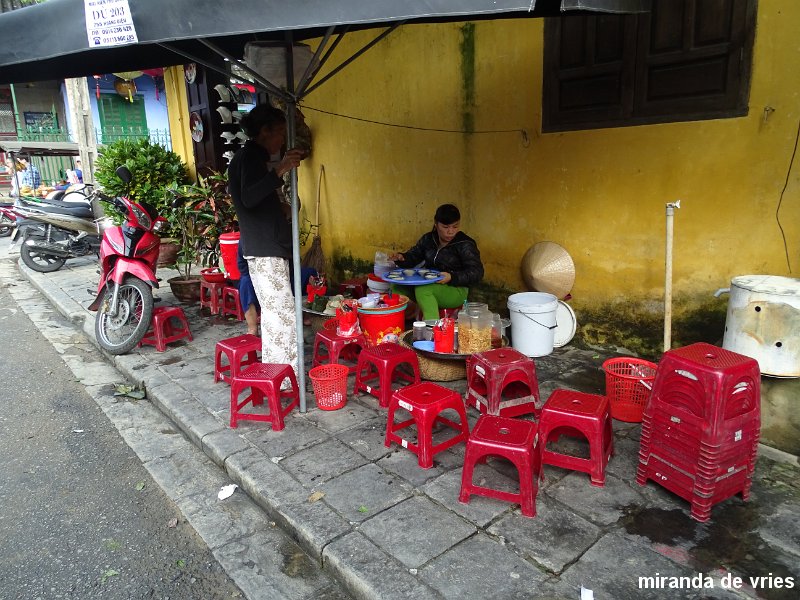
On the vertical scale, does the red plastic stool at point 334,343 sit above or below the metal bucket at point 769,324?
below

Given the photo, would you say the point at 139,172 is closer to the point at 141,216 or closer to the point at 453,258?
the point at 141,216

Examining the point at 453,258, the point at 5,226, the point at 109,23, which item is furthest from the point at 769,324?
the point at 5,226

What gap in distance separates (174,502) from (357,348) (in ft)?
7.22

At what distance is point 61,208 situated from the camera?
1009 centimetres

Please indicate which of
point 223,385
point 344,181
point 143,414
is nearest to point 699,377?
point 223,385

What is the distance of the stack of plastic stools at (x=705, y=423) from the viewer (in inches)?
98.8

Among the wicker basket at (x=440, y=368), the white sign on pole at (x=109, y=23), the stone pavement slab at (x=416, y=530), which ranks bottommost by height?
the stone pavement slab at (x=416, y=530)

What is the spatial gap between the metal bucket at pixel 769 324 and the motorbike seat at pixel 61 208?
10.8 m

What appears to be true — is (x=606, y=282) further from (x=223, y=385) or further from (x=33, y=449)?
(x=33, y=449)

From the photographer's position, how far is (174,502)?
10.3 feet

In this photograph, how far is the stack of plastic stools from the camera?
2.51m

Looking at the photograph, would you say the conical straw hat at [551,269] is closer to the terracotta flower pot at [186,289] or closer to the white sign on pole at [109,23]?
the white sign on pole at [109,23]

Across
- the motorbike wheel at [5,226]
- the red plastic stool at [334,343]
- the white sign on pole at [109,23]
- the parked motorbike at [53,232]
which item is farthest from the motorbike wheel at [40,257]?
the white sign on pole at [109,23]

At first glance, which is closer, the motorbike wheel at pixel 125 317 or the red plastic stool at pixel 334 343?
the red plastic stool at pixel 334 343
